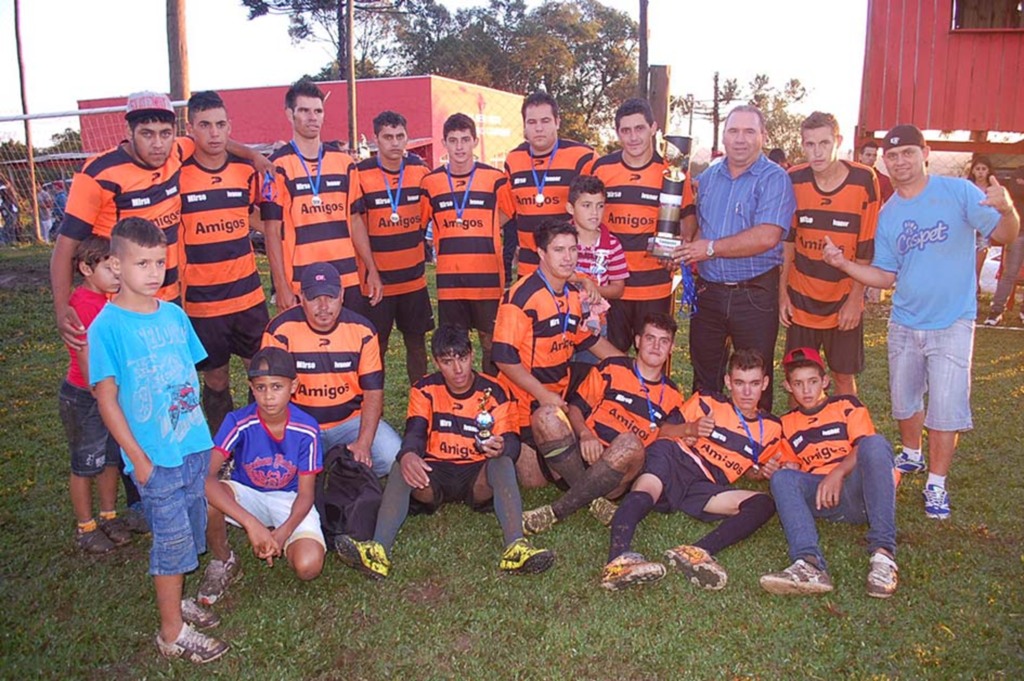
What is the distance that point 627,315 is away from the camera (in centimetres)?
577

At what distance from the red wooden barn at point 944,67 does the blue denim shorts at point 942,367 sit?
29.4 ft

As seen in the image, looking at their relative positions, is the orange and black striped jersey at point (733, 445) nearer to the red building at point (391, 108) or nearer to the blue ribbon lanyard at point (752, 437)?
the blue ribbon lanyard at point (752, 437)

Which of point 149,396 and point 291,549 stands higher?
point 149,396

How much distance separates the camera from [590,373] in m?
5.32

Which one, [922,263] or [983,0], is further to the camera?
[983,0]

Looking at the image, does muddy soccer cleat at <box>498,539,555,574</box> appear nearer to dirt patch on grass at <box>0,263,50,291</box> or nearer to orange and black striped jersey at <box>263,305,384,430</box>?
orange and black striped jersey at <box>263,305,384,430</box>

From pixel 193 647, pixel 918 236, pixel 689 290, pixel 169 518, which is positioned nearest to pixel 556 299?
pixel 689 290

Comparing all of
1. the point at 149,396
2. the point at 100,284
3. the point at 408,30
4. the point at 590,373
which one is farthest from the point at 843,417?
the point at 408,30

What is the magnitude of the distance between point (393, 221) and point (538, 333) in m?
1.69

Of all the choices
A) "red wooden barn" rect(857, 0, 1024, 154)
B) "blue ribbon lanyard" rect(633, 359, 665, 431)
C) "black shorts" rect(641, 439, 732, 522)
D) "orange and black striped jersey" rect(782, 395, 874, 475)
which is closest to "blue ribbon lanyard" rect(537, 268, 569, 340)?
"blue ribbon lanyard" rect(633, 359, 665, 431)

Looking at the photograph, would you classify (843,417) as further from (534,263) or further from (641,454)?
(534,263)

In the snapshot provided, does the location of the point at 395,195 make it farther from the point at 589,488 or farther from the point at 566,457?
the point at 589,488

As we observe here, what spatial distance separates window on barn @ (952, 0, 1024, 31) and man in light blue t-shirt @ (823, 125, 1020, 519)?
10049 millimetres

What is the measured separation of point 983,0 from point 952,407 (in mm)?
10977
